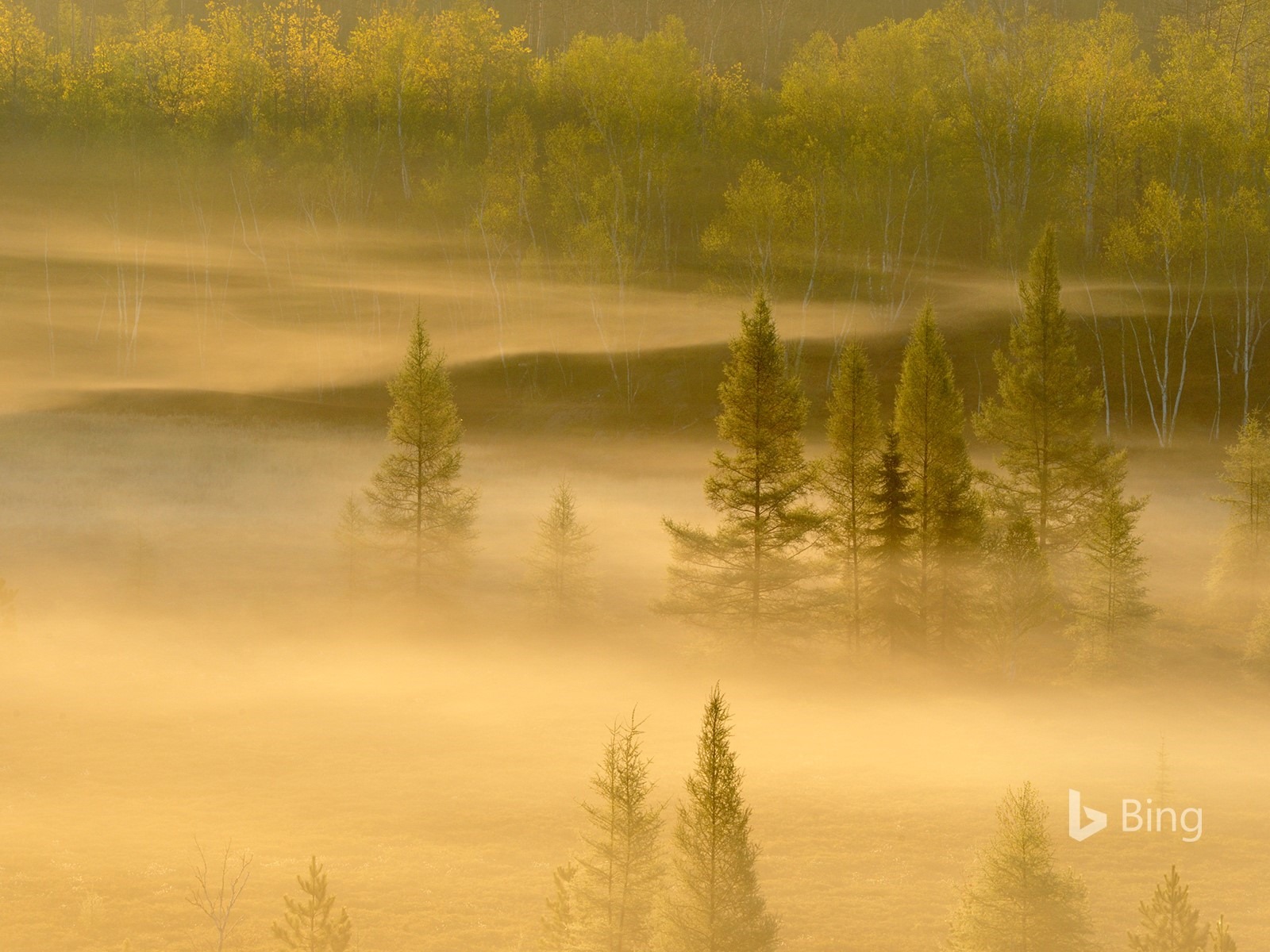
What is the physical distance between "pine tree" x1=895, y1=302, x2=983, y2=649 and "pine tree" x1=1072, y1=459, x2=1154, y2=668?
372cm

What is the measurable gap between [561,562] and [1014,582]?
16.0 m

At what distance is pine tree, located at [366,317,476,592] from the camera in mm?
47031

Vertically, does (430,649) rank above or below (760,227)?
below

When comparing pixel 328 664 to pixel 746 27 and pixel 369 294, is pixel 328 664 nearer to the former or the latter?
pixel 369 294

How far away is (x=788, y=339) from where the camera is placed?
7694cm

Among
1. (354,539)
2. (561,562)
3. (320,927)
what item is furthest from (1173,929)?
(354,539)

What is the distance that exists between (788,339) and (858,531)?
35.5 metres

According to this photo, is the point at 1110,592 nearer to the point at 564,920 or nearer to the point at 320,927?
the point at 564,920

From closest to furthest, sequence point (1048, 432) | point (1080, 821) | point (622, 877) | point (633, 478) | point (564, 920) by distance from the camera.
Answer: point (622, 877) → point (564, 920) → point (1080, 821) → point (1048, 432) → point (633, 478)

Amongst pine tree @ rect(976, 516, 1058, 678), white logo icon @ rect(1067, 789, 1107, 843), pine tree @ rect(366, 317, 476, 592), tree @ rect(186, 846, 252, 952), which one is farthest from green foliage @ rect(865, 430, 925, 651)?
tree @ rect(186, 846, 252, 952)

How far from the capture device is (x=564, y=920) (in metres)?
22.3

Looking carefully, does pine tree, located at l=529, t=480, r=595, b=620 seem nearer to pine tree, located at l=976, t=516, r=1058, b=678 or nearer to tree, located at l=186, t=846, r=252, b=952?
pine tree, located at l=976, t=516, r=1058, b=678

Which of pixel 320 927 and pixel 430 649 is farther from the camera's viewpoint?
pixel 430 649

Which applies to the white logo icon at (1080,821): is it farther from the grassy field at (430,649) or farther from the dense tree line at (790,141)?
the dense tree line at (790,141)
